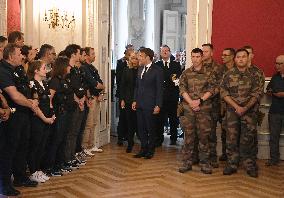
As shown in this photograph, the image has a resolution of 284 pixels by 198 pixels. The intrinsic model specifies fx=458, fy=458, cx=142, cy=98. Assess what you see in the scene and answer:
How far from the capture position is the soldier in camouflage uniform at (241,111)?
5328 mm

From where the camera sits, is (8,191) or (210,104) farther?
(210,104)

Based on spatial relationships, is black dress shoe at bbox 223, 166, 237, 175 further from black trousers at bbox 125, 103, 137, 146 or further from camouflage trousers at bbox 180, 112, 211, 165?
black trousers at bbox 125, 103, 137, 146

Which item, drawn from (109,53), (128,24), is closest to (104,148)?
(109,53)

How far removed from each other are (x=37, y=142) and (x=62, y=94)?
0.65 meters

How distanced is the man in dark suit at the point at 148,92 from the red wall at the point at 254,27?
1063mm

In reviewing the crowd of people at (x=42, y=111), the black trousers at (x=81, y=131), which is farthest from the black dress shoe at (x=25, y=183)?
the black trousers at (x=81, y=131)

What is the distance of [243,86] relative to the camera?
534cm

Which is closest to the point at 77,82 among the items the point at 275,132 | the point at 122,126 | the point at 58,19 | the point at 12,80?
the point at 12,80

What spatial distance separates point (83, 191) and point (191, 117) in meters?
1.60

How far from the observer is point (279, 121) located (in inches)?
236

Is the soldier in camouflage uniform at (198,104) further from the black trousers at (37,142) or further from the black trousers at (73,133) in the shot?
the black trousers at (37,142)

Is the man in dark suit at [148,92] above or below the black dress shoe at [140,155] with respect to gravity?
above

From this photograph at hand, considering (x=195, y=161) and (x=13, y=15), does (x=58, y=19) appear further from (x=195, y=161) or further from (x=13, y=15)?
(x=195, y=161)

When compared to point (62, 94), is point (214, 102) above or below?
below
